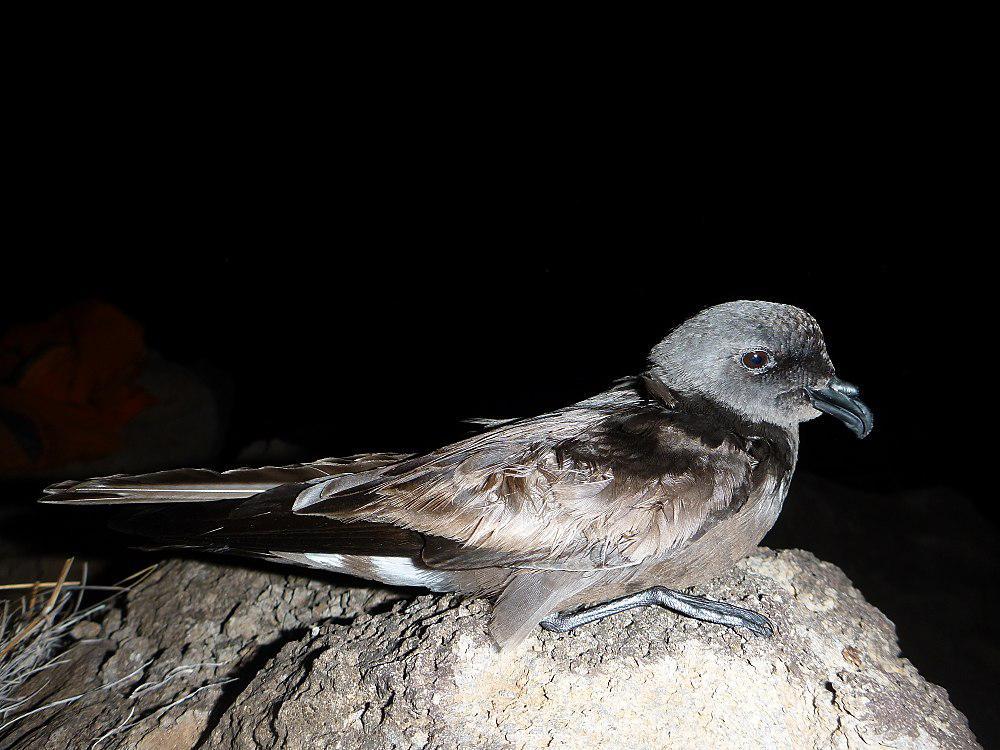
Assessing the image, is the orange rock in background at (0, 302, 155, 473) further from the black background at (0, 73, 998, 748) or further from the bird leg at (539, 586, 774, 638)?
the bird leg at (539, 586, 774, 638)

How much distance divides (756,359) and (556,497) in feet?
2.71

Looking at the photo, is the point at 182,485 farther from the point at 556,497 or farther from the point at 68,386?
the point at 68,386

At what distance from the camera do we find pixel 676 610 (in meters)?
2.12

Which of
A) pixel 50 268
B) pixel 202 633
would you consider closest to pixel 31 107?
pixel 50 268

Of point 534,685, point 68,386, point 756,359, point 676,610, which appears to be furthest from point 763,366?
point 68,386

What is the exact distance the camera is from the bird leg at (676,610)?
2062 mm

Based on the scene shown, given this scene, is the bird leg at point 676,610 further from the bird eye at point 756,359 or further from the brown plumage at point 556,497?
the bird eye at point 756,359

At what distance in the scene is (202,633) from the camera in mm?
2453

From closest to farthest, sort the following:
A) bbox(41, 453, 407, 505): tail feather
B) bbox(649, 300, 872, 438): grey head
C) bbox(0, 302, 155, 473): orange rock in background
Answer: bbox(41, 453, 407, 505): tail feather
bbox(649, 300, 872, 438): grey head
bbox(0, 302, 155, 473): orange rock in background

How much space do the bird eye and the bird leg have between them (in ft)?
2.48

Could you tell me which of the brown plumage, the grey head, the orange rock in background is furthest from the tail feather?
the orange rock in background

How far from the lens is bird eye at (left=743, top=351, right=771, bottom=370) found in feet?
7.55

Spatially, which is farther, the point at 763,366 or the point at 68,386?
the point at 68,386

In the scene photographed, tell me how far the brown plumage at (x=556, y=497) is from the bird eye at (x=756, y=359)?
0.02 metres
